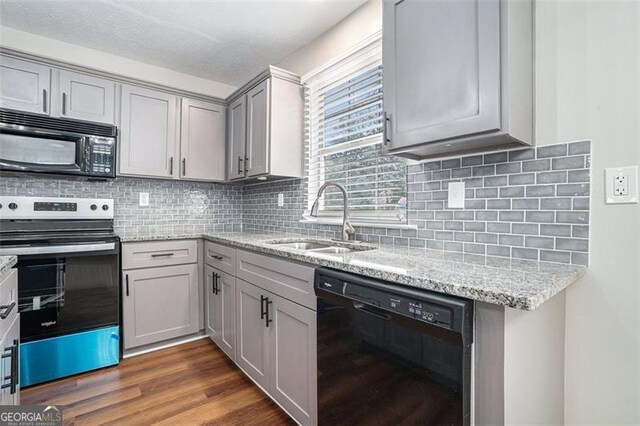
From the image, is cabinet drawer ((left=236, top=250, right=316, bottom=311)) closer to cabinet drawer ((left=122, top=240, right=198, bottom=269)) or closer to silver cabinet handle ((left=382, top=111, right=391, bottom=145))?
silver cabinet handle ((left=382, top=111, right=391, bottom=145))

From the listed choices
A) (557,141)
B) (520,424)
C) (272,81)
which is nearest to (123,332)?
(272,81)

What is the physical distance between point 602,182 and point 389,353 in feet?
→ 3.08

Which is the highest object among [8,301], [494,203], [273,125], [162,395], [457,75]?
[273,125]

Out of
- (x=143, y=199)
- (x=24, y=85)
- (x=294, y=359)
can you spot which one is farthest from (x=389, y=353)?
(x=24, y=85)

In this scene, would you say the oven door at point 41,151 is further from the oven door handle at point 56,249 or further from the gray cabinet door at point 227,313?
A: the gray cabinet door at point 227,313

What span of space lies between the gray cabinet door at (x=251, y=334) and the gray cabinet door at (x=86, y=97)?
1731 millimetres

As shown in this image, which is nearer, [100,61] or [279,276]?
[279,276]

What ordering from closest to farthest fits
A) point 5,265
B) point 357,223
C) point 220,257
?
point 5,265, point 357,223, point 220,257

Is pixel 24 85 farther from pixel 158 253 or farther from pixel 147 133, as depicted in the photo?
pixel 158 253

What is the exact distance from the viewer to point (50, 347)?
201 centimetres

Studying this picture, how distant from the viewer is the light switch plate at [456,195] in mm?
1470

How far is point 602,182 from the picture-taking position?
1.07 m

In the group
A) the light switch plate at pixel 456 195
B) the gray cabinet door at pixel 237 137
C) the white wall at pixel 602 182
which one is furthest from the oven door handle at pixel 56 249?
the white wall at pixel 602 182

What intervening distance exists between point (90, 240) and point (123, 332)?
748 mm
